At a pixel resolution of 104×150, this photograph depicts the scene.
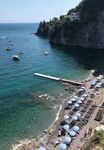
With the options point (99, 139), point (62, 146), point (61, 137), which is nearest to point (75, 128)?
point (61, 137)

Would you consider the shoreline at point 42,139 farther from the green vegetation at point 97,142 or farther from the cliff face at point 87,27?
the cliff face at point 87,27

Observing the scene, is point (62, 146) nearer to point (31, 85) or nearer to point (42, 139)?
point (42, 139)

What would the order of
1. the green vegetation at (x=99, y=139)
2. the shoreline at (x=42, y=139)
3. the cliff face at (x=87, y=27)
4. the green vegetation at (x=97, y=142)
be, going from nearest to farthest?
the green vegetation at (x=97, y=142), the green vegetation at (x=99, y=139), the shoreline at (x=42, y=139), the cliff face at (x=87, y=27)

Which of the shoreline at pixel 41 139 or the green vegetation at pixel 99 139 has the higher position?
the green vegetation at pixel 99 139

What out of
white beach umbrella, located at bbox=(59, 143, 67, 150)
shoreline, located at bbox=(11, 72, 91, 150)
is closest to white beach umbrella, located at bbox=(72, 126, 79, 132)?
shoreline, located at bbox=(11, 72, 91, 150)

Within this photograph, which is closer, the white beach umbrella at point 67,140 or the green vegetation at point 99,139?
the green vegetation at point 99,139

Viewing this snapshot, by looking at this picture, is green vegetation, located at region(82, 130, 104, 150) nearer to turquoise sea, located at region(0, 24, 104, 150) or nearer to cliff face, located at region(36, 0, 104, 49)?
turquoise sea, located at region(0, 24, 104, 150)

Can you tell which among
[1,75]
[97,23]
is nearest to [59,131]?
[1,75]

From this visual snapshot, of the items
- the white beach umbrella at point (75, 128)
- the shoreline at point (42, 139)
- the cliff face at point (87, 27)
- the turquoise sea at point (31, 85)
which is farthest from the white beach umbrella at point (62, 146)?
the cliff face at point (87, 27)

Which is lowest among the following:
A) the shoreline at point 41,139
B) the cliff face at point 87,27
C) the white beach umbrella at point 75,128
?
the shoreline at point 41,139
